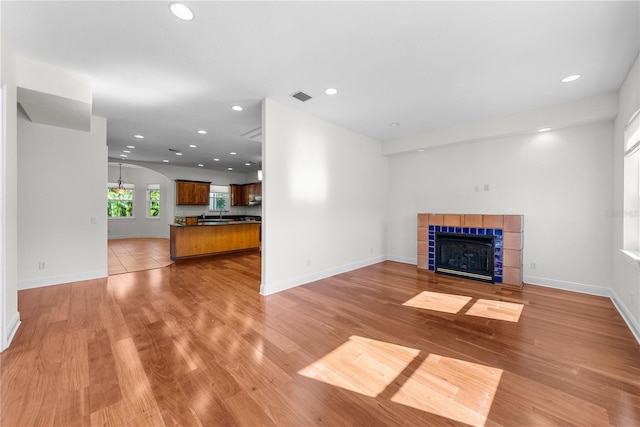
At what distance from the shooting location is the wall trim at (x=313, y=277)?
375 centimetres

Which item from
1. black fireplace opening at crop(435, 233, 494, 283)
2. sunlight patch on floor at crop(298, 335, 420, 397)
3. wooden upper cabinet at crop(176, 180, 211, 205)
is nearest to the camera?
sunlight patch on floor at crop(298, 335, 420, 397)

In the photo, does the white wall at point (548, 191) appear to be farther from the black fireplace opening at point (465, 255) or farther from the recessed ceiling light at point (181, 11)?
the recessed ceiling light at point (181, 11)

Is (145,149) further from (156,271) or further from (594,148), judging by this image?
(594,148)

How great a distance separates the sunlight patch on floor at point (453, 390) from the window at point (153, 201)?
38.9 feet

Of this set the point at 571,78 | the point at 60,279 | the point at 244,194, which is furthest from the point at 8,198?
the point at 244,194

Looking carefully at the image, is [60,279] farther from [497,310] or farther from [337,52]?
[497,310]

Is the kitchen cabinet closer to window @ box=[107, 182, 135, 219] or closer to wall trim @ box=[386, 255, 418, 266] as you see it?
window @ box=[107, 182, 135, 219]

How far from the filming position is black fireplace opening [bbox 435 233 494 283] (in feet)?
14.5

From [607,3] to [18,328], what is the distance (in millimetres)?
5893

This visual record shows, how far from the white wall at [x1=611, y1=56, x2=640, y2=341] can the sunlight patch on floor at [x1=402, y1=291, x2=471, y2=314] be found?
4.98ft

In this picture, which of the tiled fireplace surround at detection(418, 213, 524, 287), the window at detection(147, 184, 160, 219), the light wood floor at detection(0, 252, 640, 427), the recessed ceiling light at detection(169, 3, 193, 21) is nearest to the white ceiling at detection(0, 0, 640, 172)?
the recessed ceiling light at detection(169, 3, 193, 21)

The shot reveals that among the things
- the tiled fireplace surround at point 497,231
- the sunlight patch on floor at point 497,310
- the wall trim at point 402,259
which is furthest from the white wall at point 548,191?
the sunlight patch on floor at point 497,310

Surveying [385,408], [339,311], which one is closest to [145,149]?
[339,311]

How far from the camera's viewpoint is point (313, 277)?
4402 millimetres
